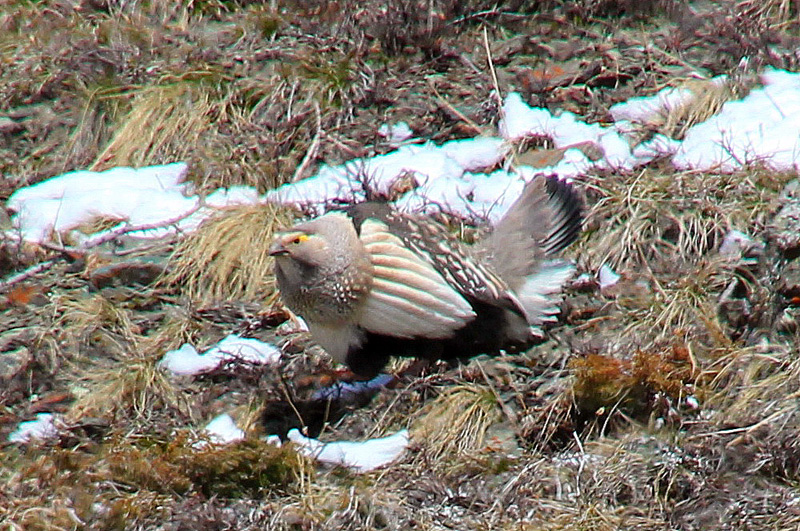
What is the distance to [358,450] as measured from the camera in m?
4.53

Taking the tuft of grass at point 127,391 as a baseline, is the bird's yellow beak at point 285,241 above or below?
above

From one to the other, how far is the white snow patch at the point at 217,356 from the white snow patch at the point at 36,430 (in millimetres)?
535

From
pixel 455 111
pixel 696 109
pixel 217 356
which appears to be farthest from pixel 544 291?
pixel 455 111

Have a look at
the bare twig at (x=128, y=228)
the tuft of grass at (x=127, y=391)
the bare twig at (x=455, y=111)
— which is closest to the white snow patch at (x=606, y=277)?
the bare twig at (x=455, y=111)

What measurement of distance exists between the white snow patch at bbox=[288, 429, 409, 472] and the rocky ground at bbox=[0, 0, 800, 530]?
0.06 meters

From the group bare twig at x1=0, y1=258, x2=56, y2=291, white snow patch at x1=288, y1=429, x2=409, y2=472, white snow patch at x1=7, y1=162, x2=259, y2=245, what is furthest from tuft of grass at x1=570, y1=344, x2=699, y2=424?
bare twig at x1=0, y1=258, x2=56, y2=291

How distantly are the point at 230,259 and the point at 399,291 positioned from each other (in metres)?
1.23

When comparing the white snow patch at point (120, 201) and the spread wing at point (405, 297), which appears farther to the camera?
the white snow patch at point (120, 201)

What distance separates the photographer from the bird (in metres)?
4.60

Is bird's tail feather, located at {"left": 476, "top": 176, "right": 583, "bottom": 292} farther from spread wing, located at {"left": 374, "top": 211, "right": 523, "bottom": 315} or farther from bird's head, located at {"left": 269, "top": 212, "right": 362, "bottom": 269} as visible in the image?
bird's head, located at {"left": 269, "top": 212, "right": 362, "bottom": 269}

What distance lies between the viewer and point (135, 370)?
199 inches

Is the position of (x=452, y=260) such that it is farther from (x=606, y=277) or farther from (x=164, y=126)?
(x=164, y=126)

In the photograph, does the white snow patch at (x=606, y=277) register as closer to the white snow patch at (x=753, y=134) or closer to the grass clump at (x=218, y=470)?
the white snow patch at (x=753, y=134)

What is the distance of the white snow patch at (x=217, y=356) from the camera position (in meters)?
5.11
